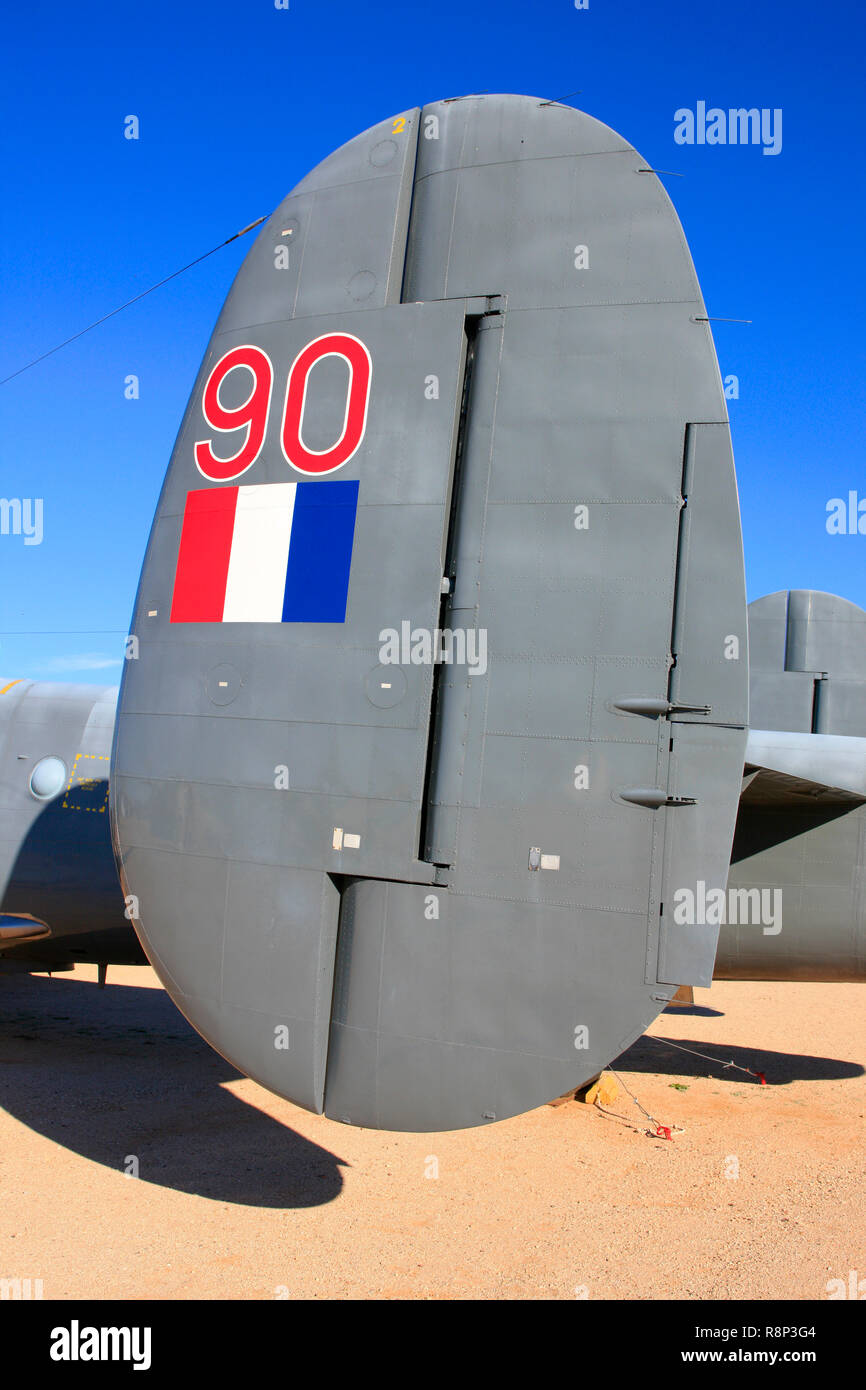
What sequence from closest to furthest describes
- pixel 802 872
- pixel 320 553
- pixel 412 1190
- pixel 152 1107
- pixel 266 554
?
pixel 320 553 < pixel 266 554 < pixel 412 1190 < pixel 802 872 < pixel 152 1107

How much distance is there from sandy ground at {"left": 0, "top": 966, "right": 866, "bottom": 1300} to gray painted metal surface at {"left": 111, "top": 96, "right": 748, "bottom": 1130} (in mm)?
2823

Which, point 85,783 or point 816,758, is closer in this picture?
point 816,758

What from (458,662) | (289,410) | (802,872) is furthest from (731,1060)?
(289,410)

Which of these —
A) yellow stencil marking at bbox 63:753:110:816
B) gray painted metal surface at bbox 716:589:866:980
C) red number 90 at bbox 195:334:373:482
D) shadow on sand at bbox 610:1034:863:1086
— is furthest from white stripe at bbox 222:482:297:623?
shadow on sand at bbox 610:1034:863:1086

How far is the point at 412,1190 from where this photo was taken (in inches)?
341

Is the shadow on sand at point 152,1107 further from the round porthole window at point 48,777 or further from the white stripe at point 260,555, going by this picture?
the white stripe at point 260,555

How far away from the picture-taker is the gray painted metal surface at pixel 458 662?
495cm

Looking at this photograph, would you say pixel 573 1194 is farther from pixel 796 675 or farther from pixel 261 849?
pixel 796 675

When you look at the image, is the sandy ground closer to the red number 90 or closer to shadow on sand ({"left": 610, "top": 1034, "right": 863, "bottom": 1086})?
shadow on sand ({"left": 610, "top": 1034, "right": 863, "bottom": 1086})

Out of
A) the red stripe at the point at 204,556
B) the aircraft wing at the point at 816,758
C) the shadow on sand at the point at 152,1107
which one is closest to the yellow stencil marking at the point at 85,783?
the shadow on sand at the point at 152,1107

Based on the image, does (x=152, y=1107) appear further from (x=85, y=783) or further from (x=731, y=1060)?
(x=731, y=1060)

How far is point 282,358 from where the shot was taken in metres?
6.02

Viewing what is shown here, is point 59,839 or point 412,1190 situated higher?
point 59,839

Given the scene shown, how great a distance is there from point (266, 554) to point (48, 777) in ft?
26.1
